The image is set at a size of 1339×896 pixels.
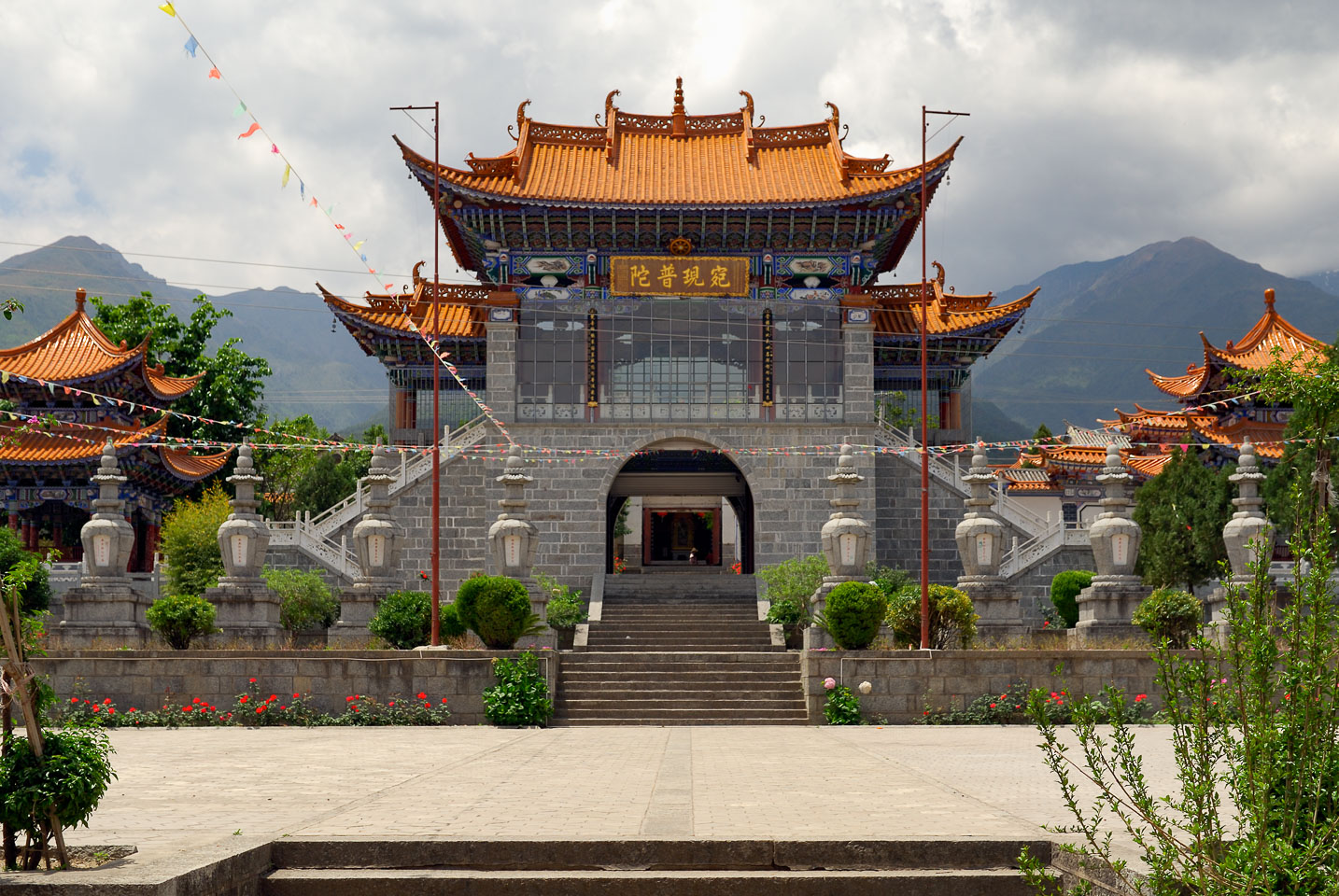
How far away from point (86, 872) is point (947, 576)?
25.7 meters

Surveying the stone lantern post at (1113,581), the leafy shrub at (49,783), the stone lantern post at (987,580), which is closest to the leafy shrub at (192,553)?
the stone lantern post at (987,580)

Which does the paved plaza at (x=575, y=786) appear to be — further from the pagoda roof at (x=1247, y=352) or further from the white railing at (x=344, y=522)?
the pagoda roof at (x=1247, y=352)

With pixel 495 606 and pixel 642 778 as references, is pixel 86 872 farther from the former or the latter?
pixel 495 606

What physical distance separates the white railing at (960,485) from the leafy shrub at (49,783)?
81.0 ft

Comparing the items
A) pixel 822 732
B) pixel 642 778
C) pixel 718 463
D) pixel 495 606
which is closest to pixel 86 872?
pixel 642 778

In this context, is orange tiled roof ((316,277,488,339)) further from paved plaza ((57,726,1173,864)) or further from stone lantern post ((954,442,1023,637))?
paved plaza ((57,726,1173,864))

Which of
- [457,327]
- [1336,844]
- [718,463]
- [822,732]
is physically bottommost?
[822,732]

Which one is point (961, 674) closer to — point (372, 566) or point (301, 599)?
point (372, 566)

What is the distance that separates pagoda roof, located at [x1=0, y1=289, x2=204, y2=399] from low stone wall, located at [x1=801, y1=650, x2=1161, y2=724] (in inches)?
803

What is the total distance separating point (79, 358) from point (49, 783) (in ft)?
91.4

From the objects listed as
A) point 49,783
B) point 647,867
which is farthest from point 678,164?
point 49,783

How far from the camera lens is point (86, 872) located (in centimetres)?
631

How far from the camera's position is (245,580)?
22.4 metres

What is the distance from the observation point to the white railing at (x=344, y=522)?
27.8m
